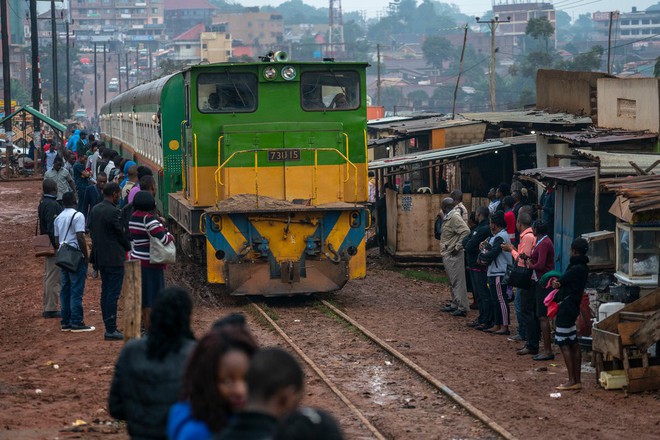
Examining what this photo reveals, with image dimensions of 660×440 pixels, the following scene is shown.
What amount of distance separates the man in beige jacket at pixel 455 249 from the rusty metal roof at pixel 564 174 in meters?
1.16

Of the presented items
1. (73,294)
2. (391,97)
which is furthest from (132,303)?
(391,97)

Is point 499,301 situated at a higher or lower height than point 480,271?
lower

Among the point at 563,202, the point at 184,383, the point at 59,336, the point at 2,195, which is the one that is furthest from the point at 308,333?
the point at 2,195

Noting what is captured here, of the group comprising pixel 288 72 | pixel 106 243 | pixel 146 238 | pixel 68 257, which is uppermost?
pixel 288 72

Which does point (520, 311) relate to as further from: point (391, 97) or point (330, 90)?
point (391, 97)

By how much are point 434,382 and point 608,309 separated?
2078 mm

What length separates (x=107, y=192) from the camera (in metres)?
11.6

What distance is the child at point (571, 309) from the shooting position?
10211 millimetres

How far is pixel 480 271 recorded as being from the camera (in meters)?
13.8

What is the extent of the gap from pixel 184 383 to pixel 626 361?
6313 millimetres

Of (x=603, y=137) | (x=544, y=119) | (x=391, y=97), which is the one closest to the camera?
(x=603, y=137)

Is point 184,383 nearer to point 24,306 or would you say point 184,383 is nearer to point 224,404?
point 224,404

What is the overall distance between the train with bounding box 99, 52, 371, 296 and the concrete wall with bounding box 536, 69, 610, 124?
25.1 ft

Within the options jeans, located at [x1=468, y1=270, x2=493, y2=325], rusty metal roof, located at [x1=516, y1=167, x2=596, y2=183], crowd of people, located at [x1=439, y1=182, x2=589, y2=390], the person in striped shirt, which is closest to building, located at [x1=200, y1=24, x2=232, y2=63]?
crowd of people, located at [x1=439, y1=182, x2=589, y2=390]
